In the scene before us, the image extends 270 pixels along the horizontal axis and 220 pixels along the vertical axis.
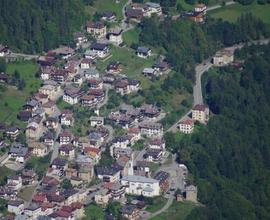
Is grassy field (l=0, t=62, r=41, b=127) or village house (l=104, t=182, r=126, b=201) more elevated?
grassy field (l=0, t=62, r=41, b=127)

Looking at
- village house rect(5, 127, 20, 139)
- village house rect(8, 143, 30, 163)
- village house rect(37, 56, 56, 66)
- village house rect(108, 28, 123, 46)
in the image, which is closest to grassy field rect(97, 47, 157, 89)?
village house rect(108, 28, 123, 46)

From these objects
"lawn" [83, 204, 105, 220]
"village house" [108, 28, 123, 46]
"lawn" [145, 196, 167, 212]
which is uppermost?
"village house" [108, 28, 123, 46]

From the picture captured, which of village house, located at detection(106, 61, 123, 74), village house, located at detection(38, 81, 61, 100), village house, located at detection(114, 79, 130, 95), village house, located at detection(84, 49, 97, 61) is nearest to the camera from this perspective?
village house, located at detection(38, 81, 61, 100)

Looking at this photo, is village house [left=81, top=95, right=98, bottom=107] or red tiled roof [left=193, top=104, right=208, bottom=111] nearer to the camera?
village house [left=81, top=95, right=98, bottom=107]

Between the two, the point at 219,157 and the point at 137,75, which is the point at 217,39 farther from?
the point at 219,157

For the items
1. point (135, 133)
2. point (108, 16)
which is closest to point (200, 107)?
point (135, 133)

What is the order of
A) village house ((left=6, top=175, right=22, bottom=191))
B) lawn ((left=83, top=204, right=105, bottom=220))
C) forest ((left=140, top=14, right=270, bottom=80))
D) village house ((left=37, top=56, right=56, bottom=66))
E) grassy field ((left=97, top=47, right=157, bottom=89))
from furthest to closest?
forest ((left=140, top=14, right=270, bottom=80)) → grassy field ((left=97, top=47, right=157, bottom=89)) → village house ((left=37, top=56, right=56, bottom=66)) → village house ((left=6, top=175, right=22, bottom=191)) → lawn ((left=83, top=204, right=105, bottom=220))

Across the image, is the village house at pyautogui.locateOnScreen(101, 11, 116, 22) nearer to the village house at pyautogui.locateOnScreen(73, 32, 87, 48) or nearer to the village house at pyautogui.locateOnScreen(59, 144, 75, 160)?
the village house at pyautogui.locateOnScreen(73, 32, 87, 48)

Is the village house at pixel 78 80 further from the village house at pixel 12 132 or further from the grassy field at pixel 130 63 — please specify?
the village house at pixel 12 132
